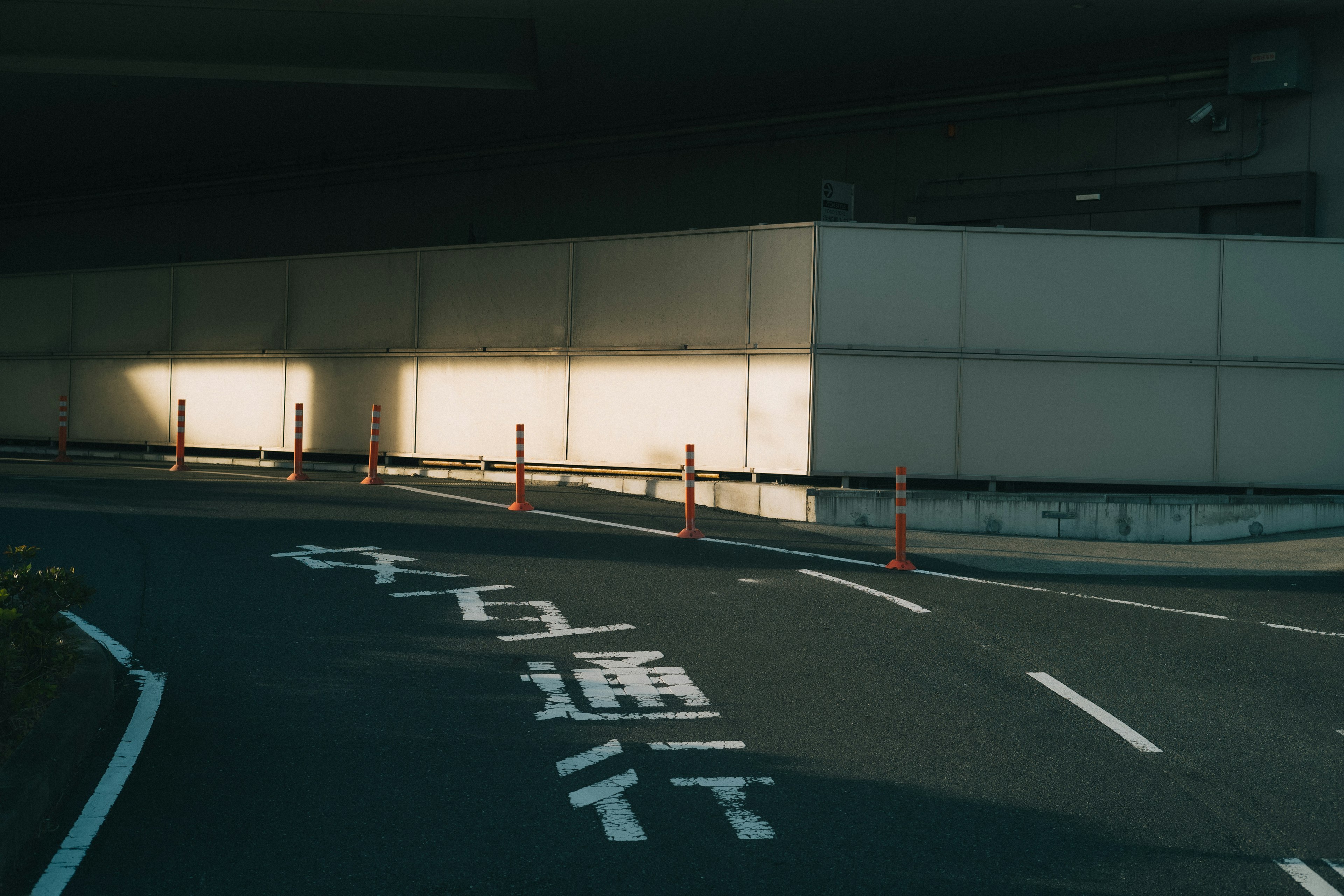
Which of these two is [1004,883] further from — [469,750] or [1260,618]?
[1260,618]

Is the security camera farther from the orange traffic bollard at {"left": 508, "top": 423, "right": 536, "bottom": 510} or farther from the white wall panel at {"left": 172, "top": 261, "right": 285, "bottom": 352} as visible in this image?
the white wall panel at {"left": 172, "top": 261, "right": 285, "bottom": 352}

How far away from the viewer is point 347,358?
21188 millimetres

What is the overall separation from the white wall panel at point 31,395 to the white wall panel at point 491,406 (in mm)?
9692

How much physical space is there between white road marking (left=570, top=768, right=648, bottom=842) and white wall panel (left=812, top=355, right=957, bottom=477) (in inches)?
443

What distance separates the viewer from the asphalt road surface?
4281 millimetres

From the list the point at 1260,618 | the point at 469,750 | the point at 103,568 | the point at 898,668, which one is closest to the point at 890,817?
the point at 469,750

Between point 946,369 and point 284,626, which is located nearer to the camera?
point 284,626

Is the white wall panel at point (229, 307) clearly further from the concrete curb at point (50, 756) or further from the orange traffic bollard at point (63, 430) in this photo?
the concrete curb at point (50, 756)

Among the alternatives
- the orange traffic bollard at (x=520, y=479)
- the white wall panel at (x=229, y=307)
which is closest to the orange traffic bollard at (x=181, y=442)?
the white wall panel at (x=229, y=307)

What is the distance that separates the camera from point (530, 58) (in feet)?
66.3

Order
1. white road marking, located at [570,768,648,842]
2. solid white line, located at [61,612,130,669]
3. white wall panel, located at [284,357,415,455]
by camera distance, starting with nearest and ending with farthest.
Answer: white road marking, located at [570,768,648,842] < solid white line, located at [61,612,130,669] < white wall panel, located at [284,357,415,455]

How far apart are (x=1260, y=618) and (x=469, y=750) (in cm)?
665

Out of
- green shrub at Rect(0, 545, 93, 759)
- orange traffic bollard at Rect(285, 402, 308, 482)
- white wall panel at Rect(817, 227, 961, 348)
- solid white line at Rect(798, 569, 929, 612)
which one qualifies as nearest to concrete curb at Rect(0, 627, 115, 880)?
green shrub at Rect(0, 545, 93, 759)

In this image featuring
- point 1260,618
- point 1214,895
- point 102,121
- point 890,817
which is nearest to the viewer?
point 1214,895
